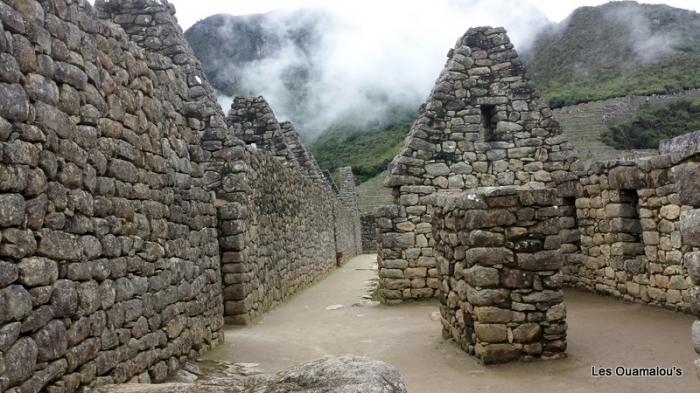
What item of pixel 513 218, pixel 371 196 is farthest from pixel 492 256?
pixel 371 196

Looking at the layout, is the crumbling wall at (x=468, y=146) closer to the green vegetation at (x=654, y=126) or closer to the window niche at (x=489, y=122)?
the window niche at (x=489, y=122)

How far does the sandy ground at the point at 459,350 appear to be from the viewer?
6070 millimetres

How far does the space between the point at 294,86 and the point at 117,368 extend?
83236 millimetres

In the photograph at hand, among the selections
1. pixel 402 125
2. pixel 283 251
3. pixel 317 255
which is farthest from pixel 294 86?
pixel 283 251

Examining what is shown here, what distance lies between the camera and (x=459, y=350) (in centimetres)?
758

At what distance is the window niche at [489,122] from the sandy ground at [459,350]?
3.99 meters

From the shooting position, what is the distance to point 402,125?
226 feet

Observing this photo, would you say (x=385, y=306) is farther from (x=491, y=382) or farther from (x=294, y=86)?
(x=294, y=86)

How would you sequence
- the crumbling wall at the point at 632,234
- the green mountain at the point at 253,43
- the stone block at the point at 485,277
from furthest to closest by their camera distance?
the green mountain at the point at 253,43 < the crumbling wall at the point at 632,234 < the stone block at the point at 485,277

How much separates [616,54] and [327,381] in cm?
6152

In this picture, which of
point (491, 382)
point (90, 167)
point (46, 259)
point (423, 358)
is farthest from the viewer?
point (423, 358)

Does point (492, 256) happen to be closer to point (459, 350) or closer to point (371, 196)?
point (459, 350)

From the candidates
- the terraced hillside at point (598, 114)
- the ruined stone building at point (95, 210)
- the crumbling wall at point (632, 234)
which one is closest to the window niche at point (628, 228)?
the crumbling wall at point (632, 234)

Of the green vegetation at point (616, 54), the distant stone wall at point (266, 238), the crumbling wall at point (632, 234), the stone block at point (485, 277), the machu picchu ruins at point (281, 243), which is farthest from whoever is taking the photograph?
the green vegetation at point (616, 54)
